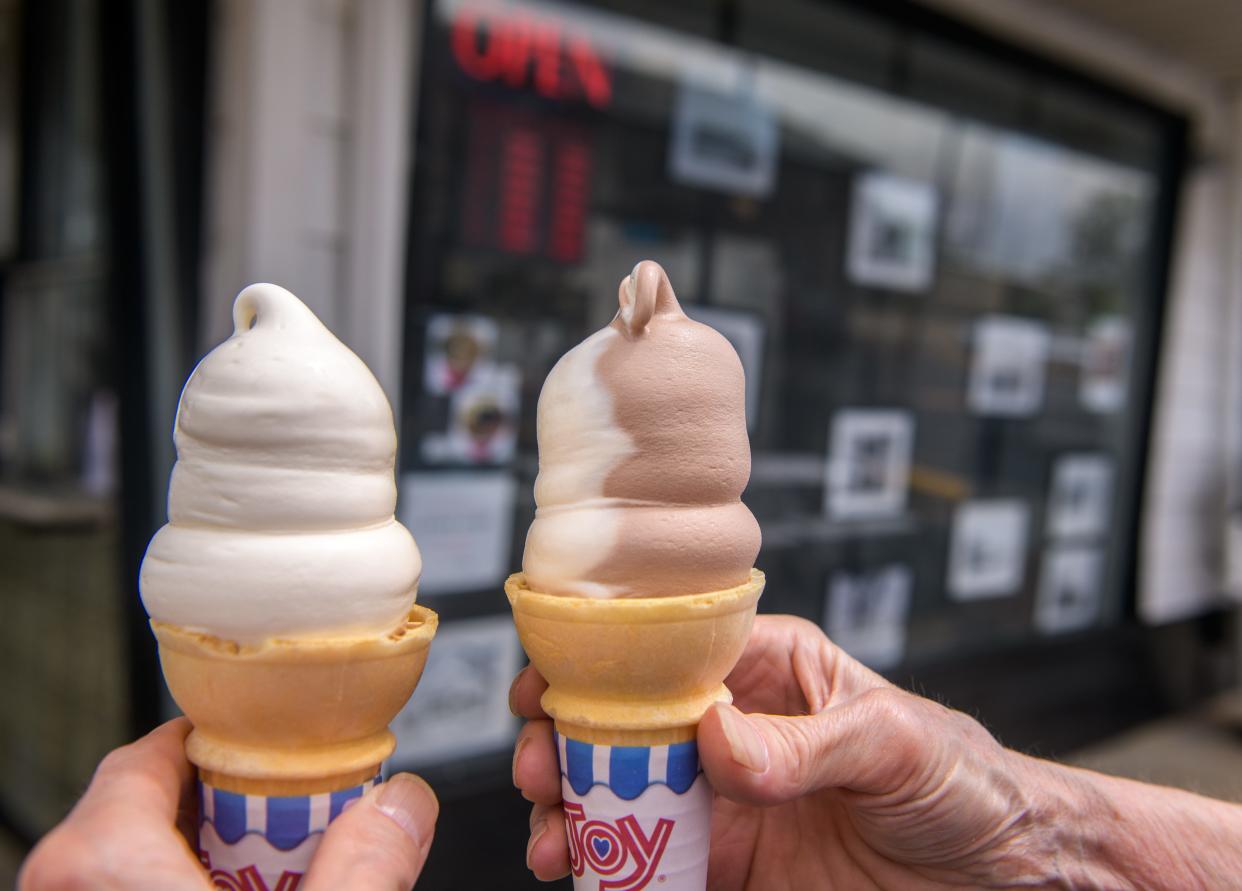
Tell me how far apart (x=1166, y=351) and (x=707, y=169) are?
3697 millimetres

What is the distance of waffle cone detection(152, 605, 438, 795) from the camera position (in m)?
1.00

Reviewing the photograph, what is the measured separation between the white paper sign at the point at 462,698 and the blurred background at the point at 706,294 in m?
0.01

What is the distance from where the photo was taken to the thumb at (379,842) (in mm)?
943

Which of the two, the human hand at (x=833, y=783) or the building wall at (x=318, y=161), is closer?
the human hand at (x=833, y=783)

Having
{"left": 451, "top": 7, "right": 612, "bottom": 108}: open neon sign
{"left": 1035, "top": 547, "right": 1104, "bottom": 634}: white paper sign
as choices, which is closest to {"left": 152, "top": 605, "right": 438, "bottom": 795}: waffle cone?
{"left": 451, "top": 7, "right": 612, "bottom": 108}: open neon sign

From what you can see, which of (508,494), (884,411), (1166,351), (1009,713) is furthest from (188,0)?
(1166,351)

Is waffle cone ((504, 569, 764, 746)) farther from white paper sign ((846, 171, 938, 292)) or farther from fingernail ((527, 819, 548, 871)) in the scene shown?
white paper sign ((846, 171, 938, 292))

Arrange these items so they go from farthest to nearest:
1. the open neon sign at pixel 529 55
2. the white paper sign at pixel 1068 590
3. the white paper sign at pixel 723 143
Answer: the white paper sign at pixel 1068 590
the white paper sign at pixel 723 143
the open neon sign at pixel 529 55

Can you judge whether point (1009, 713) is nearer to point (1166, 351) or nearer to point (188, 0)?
point (1166, 351)

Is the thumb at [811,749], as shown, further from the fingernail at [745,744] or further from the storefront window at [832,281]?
the storefront window at [832,281]

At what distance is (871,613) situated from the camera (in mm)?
4285

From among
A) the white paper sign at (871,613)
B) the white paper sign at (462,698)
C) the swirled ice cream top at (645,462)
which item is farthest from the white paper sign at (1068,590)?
the swirled ice cream top at (645,462)

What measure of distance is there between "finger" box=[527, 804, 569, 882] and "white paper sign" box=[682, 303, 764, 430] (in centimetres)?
244

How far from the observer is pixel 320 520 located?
1030mm
